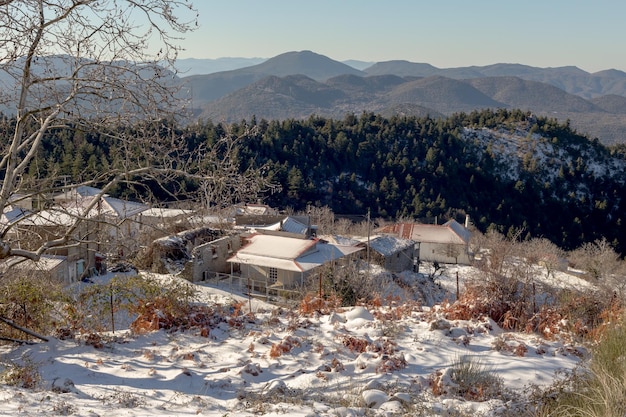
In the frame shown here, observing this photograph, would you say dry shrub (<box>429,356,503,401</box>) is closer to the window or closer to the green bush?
the green bush

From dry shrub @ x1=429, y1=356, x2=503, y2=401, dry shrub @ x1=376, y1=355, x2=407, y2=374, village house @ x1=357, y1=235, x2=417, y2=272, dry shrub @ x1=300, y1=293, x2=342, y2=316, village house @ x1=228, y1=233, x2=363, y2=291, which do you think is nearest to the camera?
dry shrub @ x1=429, y1=356, x2=503, y2=401

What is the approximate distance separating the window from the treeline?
74.8 feet

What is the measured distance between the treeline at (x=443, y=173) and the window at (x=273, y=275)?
2279 cm

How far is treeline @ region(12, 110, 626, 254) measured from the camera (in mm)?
47094

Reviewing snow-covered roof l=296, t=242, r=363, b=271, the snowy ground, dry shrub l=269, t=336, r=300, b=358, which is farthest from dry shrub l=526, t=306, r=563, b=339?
snow-covered roof l=296, t=242, r=363, b=271

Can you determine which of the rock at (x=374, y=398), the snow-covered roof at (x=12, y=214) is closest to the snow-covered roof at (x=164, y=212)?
the snow-covered roof at (x=12, y=214)

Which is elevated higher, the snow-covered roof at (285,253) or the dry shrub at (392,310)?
the dry shrub at (392,310)

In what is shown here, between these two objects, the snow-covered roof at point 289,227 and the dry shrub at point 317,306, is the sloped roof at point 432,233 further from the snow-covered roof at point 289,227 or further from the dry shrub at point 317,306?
the dry shrub at point 317,306

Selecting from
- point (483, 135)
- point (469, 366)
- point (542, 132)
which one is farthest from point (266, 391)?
point (542, 132)

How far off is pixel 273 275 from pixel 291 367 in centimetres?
1350

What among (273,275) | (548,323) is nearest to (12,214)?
(273,275)

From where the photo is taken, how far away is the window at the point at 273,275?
18527 mm

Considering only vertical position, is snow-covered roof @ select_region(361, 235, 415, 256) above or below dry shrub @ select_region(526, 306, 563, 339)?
below

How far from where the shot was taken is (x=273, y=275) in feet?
61.1
